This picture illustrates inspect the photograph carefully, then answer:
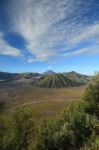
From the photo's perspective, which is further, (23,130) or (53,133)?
(23,130)

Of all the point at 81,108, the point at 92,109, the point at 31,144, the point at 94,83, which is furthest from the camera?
the point at 94,83

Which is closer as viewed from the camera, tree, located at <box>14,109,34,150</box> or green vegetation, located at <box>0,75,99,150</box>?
green vegetation, located at <box>0,75,99,150</box>

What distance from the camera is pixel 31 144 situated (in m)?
51.9

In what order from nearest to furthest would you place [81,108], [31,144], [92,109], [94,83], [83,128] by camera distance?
1. [31,144]
2. [83,128]
3. [81,108]
4. [92,109]
5. [94,83]

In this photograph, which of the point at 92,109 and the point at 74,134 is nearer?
the point at 74,134

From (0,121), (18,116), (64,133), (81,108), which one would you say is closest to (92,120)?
(64,133)

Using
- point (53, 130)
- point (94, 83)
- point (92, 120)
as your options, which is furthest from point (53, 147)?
point (94, 83)

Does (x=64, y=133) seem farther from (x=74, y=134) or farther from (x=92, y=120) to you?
(x=92, y=120)

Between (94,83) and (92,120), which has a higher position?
(94,83)

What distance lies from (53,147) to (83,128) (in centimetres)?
831

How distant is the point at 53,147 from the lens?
54.0 m

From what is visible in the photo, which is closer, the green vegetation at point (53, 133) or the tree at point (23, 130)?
the green vegetation at point (53, 133)

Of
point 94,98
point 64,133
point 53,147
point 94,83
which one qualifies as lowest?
point 53,147

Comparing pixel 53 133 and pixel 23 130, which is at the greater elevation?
pixel 53 133
